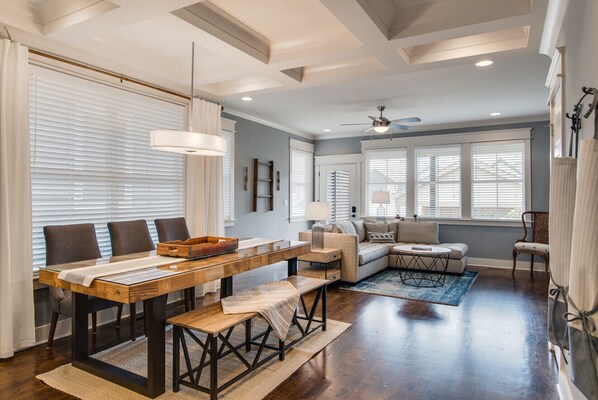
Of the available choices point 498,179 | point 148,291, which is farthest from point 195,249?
point 498,179

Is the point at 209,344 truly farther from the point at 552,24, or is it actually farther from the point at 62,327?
the point at 552,24

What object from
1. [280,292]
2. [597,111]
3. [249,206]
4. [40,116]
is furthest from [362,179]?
[597,111]

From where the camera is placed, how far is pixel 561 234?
1.68 m

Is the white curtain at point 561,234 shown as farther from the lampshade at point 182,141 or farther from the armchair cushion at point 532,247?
the armchair cushion at point 532,247

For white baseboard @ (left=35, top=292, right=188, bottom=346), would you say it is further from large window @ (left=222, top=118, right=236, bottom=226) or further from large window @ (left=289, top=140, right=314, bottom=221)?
large window @ (left=289, top=140, right=314, bottom=221)

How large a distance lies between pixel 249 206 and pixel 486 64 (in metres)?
3.92

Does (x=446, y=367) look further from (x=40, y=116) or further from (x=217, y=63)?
(x=40, y=116)

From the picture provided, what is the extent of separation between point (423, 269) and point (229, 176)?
351 centimetres

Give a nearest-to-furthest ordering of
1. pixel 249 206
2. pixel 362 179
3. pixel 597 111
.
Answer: pixel 597 111
pixel 249 206
pixel 362 179

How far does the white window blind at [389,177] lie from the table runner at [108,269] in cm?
560

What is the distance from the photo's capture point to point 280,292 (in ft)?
9.91

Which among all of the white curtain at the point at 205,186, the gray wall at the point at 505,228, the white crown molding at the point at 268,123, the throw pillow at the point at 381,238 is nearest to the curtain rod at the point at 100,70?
the white curtain at the point at 205,186

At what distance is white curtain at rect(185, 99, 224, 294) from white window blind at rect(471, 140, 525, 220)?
464cm

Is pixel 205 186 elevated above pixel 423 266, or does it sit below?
above
